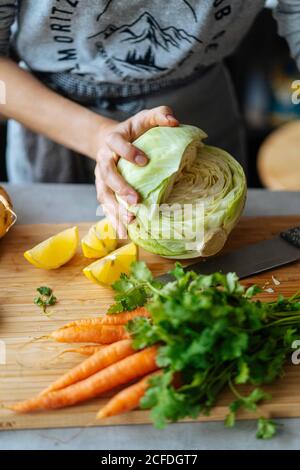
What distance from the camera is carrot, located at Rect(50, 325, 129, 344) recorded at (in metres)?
1.57

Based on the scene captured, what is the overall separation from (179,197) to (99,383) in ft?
1.99

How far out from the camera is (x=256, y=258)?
1.88m

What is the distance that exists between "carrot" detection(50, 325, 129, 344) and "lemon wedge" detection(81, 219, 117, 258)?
369 millimetres

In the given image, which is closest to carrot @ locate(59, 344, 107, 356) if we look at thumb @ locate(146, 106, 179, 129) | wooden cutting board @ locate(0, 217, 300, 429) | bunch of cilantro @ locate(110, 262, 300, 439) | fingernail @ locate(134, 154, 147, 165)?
wooden cutting board @ locate(0, 217, 300, 429)

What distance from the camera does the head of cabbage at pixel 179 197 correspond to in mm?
1725

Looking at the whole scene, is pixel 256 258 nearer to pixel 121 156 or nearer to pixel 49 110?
pixel 121 156

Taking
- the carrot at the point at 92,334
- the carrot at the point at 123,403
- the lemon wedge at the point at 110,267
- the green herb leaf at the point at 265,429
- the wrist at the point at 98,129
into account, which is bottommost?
the green herb leaf at the point at 265,429

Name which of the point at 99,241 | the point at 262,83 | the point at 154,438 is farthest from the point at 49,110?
the point at 262,83

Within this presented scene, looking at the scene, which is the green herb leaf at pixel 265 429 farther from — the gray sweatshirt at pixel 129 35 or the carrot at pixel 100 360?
the gray sweatshirt at pixel 129 35

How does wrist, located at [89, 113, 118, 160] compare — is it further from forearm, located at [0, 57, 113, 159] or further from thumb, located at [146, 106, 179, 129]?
thumb, located at [146, 106, 179, 129]

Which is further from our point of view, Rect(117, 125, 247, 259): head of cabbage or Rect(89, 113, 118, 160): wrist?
Rect(89, 113, 118, 160): wrist

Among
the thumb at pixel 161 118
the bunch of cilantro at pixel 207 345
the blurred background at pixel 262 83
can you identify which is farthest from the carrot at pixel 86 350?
the blurred background at pixel 262 83

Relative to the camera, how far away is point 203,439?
142 centimetres

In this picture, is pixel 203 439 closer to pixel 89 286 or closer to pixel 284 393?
pixel 284 393
